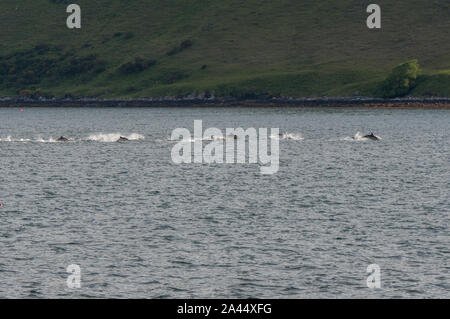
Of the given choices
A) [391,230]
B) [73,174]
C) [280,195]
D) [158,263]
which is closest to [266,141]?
[73,174]

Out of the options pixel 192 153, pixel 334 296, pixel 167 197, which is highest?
pixel 192 153

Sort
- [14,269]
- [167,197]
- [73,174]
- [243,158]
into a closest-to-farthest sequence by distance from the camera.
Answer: [14,269] → [167,197] → [73,174] → [243,158]

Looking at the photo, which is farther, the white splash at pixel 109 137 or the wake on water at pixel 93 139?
the white splash at pixel 109 137

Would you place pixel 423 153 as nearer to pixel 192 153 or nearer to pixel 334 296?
pixel 192 153

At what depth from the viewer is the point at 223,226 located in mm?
49969

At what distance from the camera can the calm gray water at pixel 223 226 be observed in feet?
120

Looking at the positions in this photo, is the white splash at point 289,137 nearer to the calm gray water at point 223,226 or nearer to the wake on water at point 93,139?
the wake on water at point 93,139

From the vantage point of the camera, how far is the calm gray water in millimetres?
36719

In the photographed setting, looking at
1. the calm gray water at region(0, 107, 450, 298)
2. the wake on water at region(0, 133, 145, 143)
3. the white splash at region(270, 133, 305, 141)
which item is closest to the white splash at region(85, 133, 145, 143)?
the wake on water at region(0, 133, 145, 143)

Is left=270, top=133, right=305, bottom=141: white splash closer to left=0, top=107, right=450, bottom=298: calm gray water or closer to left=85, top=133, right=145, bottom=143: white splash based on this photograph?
left=85, top=133, right=145, bottom=143: white splash

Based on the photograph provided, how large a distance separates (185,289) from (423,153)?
76.4 metres

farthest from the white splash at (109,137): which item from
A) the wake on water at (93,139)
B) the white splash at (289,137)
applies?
the white splash at (289,137)

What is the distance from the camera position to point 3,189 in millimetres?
68875
